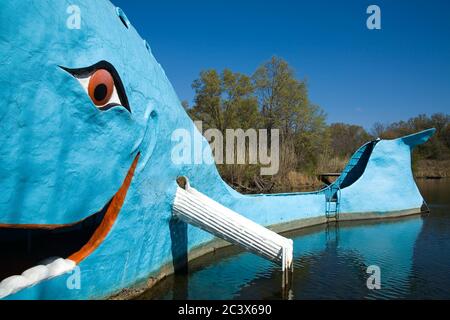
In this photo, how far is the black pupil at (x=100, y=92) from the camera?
16.7ft

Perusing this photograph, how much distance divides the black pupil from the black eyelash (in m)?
0.15

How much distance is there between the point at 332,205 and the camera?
1584 cm

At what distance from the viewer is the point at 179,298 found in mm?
6945

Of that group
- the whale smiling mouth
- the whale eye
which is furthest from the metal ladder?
the whale eye

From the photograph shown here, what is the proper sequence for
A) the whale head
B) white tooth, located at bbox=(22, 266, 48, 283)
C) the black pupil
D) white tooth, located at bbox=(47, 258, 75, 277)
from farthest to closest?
the black pupil → white tooth, located at bbox=(47, 258, 75, 277) → white tooth, located at bbox=(22, 266, 48, 283) → the whale head

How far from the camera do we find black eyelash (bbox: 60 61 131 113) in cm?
471

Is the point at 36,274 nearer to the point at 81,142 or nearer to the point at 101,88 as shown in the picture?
the point at 81,142

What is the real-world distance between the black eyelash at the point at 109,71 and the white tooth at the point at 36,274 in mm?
2241

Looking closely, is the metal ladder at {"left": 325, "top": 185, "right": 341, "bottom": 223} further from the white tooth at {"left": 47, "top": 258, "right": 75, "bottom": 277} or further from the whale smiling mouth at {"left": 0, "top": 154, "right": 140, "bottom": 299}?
the white tooth at {"left": 47, "top": 258, "right": 75, "bottom": 277}

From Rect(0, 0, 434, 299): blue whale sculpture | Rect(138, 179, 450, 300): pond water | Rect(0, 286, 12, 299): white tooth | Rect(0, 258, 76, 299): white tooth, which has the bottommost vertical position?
Rect(138, 179, 450, 300): pond water

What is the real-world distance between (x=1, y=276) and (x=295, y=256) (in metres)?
7.14

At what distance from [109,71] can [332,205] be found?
12.5 meters

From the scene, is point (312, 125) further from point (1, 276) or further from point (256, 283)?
point (1, 276)
